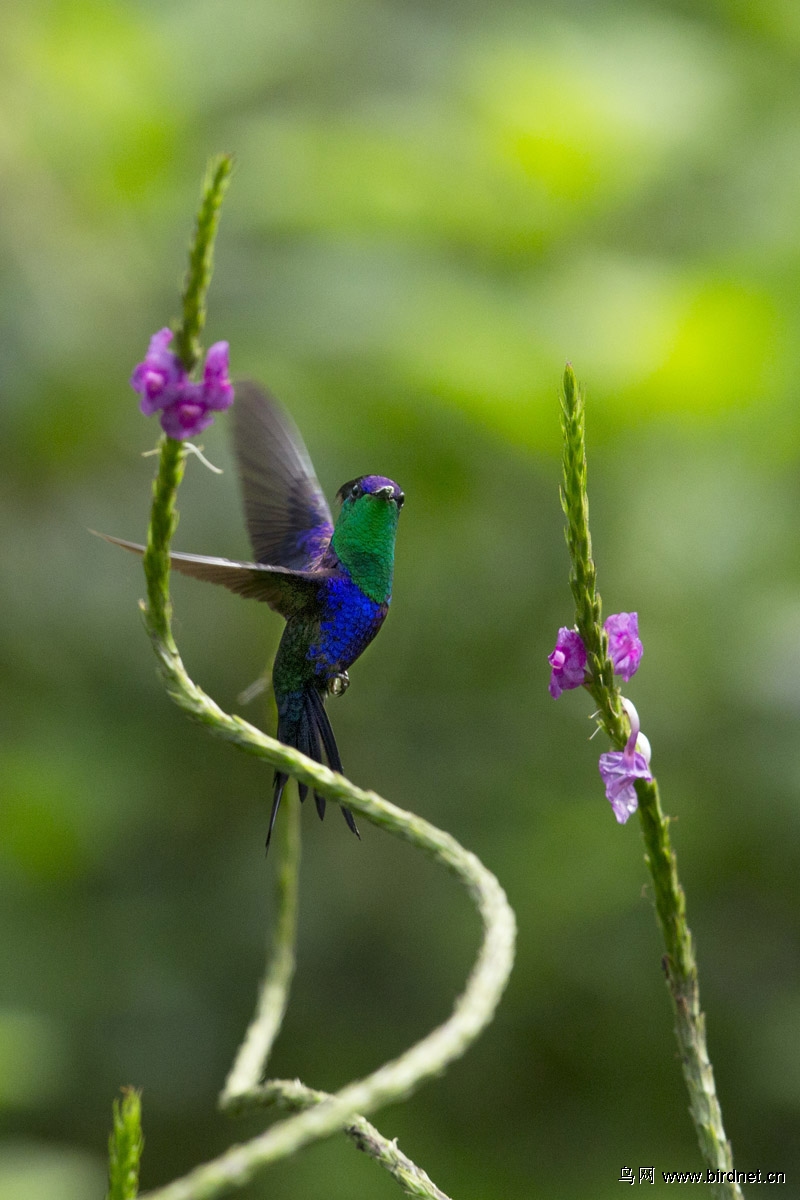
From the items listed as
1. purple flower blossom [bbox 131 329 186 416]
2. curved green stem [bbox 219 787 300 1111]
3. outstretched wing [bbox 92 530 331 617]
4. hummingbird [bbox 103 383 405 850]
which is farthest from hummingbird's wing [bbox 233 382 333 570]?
purple flower blossom [bbox 131 329 186 416]

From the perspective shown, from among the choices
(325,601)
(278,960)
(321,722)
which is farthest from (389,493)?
(278,960)

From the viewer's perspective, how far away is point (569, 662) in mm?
1053

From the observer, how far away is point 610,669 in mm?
1030

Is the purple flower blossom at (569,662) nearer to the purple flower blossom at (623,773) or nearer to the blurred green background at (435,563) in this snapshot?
the purple flower blossom at (623,773)

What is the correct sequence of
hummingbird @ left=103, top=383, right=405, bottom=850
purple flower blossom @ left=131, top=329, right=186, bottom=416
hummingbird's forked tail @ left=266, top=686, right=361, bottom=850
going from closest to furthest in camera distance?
purple flower blossom @ left=131, top=329, right=186, bottom=416 < hummingbird @ left=103, top=383, right=405, bottom=850 < hummingbird's forked tail @ left=266, top=686, right=361, bottom=850

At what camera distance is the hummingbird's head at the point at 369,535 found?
116cm

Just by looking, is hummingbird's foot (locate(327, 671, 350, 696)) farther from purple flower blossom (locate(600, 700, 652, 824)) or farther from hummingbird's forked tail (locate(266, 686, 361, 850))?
purple flower blossom (locate(600, 700, 652, 824))

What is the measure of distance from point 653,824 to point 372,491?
1.32 ft

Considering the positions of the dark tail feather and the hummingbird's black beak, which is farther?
the dark tail feather

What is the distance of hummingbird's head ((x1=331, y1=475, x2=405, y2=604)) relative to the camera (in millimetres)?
1158

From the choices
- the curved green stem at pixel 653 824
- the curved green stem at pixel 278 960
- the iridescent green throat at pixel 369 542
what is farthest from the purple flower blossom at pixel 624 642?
the curved green stem at pixel 278 960

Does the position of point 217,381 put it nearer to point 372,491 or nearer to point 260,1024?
point 372,491

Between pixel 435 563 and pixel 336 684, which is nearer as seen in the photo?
pixel 336 684

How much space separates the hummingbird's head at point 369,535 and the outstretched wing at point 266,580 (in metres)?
0.04
